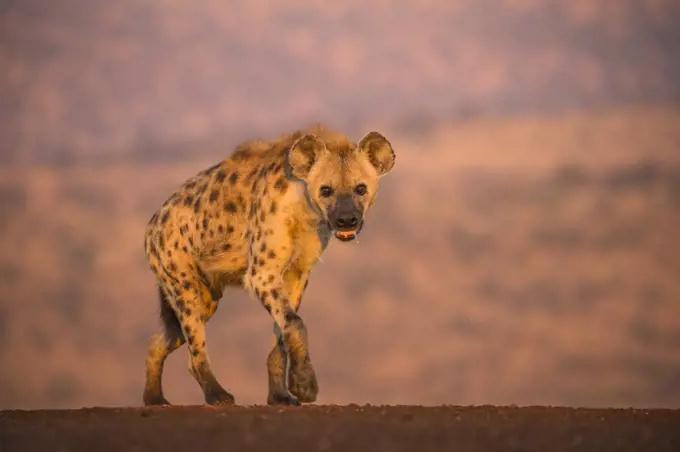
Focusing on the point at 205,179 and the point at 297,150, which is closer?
the point at 297,150

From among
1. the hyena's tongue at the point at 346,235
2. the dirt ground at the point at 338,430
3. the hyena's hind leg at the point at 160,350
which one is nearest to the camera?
the dirt ground at the point at 338,430

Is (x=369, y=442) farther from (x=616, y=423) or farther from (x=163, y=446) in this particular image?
(x=616, y=423)

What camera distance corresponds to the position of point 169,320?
1217cm

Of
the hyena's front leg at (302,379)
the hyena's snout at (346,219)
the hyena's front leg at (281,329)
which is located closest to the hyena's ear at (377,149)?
the hyena's snout at (346,219)

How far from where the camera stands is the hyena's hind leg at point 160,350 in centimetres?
1193

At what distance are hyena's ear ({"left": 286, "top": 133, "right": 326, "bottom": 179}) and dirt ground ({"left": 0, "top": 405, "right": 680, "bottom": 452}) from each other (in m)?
1.90

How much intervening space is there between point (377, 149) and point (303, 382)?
1.97 metres

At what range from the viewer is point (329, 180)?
10.7 metres

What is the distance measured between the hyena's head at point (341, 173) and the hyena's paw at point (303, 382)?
100 cm

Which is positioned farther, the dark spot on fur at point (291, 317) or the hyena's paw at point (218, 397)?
the hyena's paw at point (218, 397)

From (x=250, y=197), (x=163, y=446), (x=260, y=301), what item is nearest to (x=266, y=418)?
(x=163, y=446)

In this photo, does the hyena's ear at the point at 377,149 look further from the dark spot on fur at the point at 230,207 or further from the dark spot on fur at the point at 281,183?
the dark spot on fur at the point at 230,207

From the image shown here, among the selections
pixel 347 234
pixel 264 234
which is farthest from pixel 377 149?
pixel 264 234

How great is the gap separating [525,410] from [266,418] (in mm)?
2095
